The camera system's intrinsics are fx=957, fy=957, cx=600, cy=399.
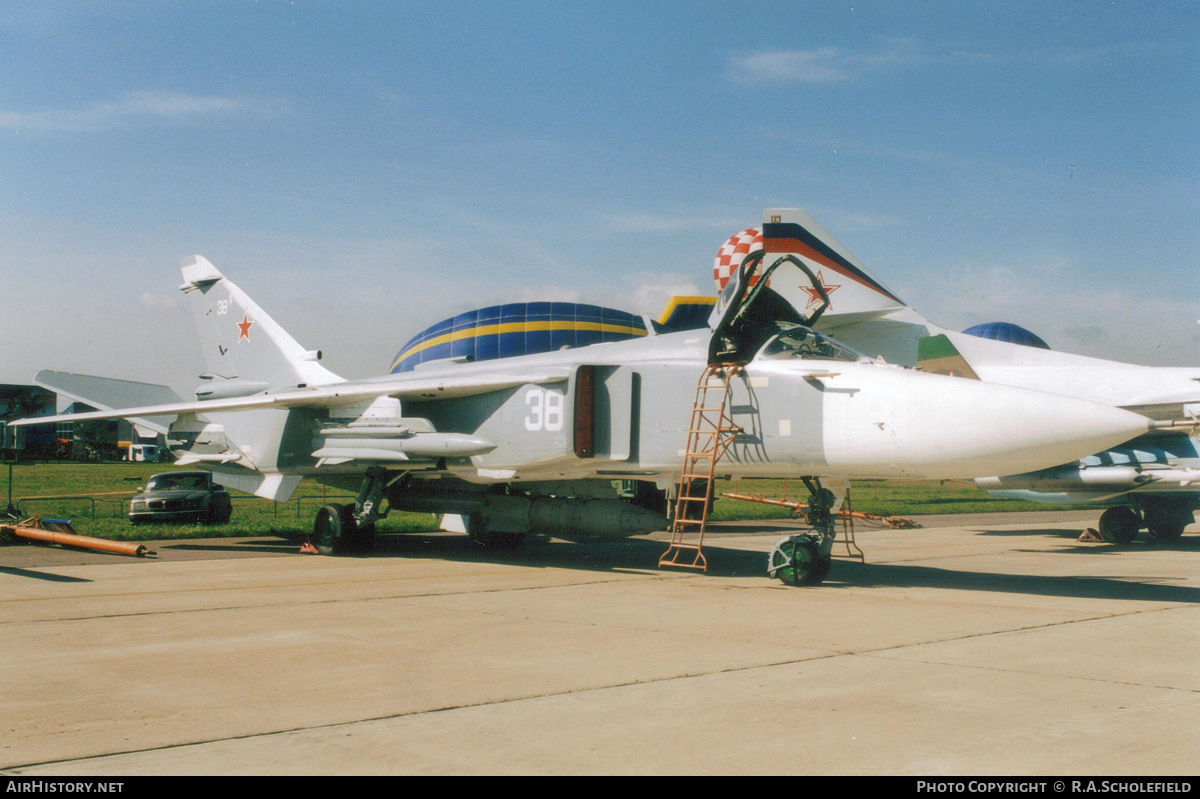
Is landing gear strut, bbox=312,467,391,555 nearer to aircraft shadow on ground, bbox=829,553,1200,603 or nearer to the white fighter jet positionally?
aircraft shadow on ground, bbox=829,553,1200,603

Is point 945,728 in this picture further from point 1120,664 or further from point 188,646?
point 188,646

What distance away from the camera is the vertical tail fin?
53.0ft

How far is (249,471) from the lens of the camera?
15.0 metres

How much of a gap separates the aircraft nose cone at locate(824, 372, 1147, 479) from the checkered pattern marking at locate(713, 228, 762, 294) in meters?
19.7

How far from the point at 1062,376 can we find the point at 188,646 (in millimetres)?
15868

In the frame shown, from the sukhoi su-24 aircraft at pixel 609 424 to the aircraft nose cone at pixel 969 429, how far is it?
0.05 feet

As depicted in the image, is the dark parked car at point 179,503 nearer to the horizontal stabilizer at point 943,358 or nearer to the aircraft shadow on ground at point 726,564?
the aircraft shadow on ground at point 726,564

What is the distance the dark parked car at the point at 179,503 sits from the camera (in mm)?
17641

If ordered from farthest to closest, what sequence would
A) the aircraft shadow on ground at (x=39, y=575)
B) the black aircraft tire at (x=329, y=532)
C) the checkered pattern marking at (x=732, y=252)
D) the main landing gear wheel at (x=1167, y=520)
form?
the checkered pattern marking at (x=732, y=252)
the main landing gear wheel at (x=1167, y=520)
the black aircraft tire at (x=329, y=532)
the aircraft shadow on ground at (x=39, y=575)

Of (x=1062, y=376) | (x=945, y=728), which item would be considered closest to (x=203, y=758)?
(x=945, y=728)

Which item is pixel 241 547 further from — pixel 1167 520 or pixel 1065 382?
pixel 1167 520

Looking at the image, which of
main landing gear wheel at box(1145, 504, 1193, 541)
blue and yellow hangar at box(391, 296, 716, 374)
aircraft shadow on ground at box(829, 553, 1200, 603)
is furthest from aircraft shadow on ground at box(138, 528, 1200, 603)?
blue and yellow hangar at box(391, 296, 716, 374)

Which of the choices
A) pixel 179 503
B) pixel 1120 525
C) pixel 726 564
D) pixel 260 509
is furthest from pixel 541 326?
pixel 726 564

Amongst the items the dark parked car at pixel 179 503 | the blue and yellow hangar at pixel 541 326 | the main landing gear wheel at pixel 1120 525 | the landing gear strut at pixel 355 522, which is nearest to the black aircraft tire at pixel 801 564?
the landing gear strut at pixel 355 522
